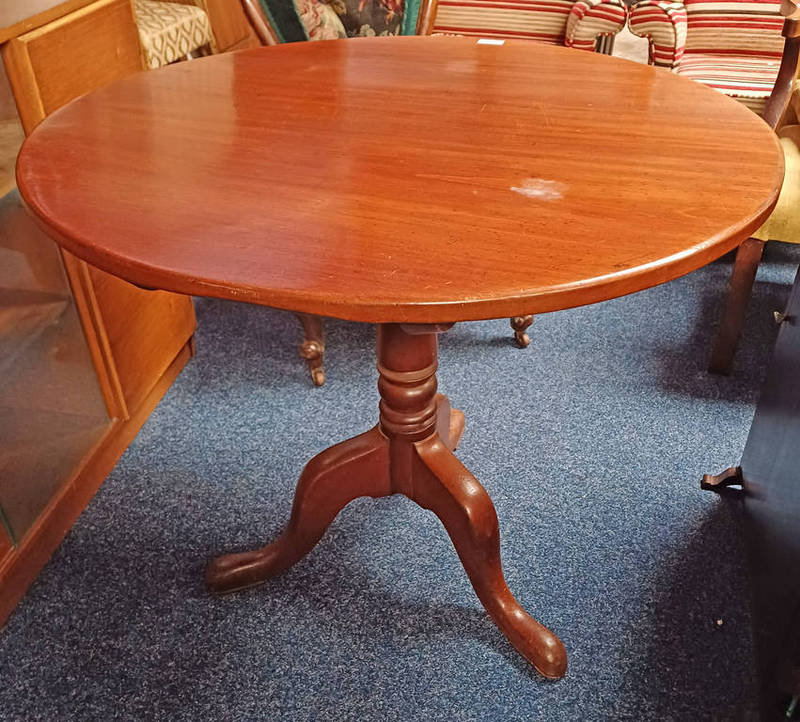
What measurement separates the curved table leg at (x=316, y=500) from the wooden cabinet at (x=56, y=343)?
350 millimetres

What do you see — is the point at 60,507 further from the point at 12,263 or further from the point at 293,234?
the point at 293,234

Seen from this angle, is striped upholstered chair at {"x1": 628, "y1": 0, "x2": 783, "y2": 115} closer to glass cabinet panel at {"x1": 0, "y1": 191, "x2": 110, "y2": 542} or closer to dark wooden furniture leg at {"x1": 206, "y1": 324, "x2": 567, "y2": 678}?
dark wooden furniture leg at {"x1": 206, "y1": 324, "x2": 567, "y2": 678}

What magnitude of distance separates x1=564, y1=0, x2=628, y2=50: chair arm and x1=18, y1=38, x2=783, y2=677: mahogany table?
4.02 ft

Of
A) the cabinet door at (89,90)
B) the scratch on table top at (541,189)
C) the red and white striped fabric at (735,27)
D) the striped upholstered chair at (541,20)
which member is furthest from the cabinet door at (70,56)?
the red and white striped fabric at (735,27)

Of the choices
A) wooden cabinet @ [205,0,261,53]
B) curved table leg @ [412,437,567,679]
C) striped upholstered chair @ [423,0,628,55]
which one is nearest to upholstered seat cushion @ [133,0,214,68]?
wooden cabinet @ [205,0,261,53]

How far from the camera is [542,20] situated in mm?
2754

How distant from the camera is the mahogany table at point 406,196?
77cm

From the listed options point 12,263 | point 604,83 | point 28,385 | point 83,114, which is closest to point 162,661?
point 28,385

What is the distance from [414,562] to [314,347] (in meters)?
0.62

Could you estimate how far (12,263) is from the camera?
1.42m

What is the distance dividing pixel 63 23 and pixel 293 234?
818 mm

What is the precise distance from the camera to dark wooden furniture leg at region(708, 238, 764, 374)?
1.75 meters

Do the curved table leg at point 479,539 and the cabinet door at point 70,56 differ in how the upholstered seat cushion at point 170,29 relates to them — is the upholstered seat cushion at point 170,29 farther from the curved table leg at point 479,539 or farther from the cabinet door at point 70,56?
the curved table leg at point 479,539

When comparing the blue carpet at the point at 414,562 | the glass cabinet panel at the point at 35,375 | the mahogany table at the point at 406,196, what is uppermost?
the mahogany table at the point at 406,196
